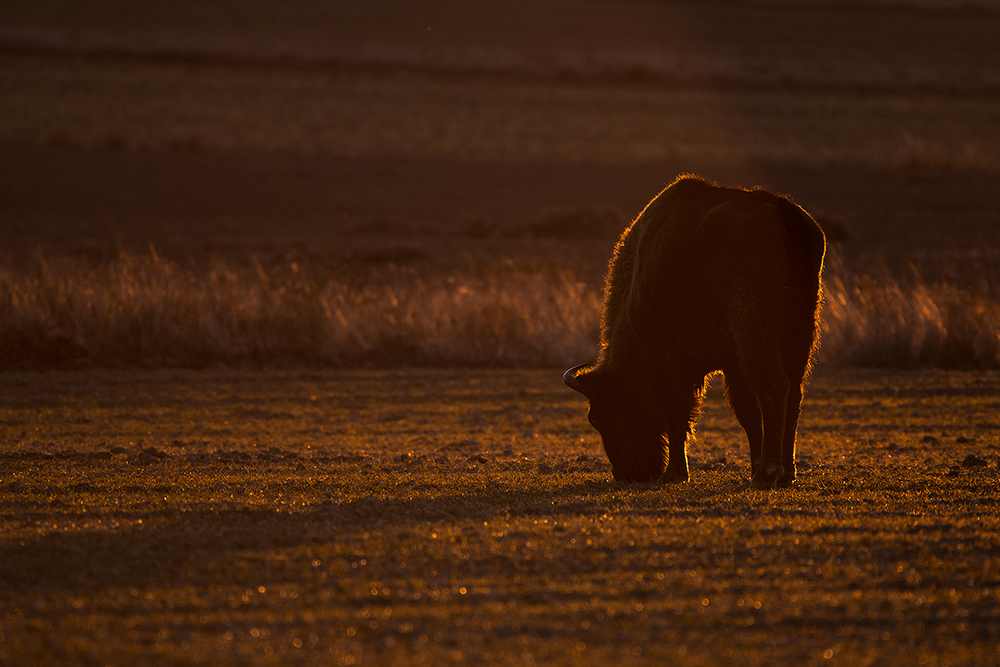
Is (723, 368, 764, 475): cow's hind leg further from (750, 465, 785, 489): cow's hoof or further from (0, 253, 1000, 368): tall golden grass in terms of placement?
(0, 253, 1000, 368): tall golden grass

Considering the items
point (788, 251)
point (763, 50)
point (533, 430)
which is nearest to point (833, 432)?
point (533, 430)

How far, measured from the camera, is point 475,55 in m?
60.5

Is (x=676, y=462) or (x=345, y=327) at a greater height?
(x=345, y=327)

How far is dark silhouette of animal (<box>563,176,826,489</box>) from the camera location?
730 cm

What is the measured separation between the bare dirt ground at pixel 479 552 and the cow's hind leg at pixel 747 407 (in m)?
0.40

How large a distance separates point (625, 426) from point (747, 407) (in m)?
0.94

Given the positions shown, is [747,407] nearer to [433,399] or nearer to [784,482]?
[784,482]

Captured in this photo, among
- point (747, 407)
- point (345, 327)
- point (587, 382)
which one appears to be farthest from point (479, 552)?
point (345, 327)

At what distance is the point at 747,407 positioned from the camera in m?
7.84

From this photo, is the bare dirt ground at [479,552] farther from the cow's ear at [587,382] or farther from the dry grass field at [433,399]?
the cow's ear at [587,382]

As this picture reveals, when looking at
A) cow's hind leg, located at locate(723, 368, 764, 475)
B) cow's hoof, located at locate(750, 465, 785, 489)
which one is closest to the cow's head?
cow's hind leg, located at locate(723, 368, 764, 475)

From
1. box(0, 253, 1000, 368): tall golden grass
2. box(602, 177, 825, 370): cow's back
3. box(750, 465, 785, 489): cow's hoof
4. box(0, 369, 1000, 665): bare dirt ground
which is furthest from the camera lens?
box(0, 253, 1000, 368): tall golden grass

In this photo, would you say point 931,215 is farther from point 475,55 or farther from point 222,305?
point 475,55

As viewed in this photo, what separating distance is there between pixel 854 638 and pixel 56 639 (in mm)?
3149
